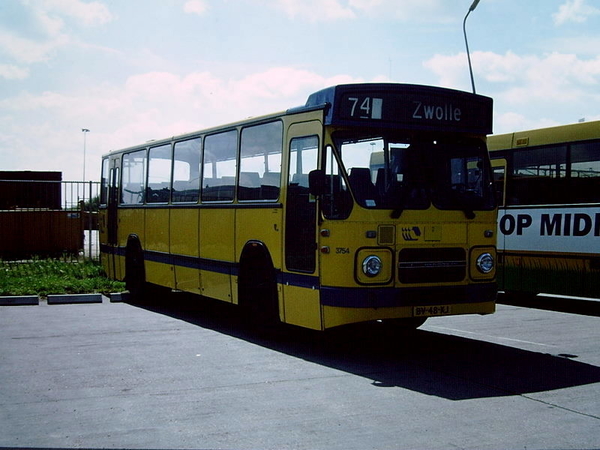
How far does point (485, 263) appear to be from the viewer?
987cm

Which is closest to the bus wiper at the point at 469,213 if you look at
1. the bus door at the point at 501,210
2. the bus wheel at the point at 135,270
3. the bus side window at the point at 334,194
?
the bus side window at the point at 334,194

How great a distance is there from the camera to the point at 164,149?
48.3ft

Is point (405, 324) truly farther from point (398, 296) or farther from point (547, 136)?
point (547, 136)

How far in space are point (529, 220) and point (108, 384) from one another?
9519mm

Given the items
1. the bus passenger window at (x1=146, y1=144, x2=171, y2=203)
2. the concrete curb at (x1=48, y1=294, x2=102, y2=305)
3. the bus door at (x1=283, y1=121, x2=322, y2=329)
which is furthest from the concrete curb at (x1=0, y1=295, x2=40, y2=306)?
the bus door at (x1=283, y1=121, x2=322, y2=329)

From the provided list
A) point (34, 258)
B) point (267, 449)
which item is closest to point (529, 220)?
point (267, 449)

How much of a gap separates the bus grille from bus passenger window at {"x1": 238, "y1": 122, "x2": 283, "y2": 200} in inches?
81.5

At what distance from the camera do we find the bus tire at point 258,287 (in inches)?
417

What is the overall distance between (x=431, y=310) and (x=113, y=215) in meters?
9.49

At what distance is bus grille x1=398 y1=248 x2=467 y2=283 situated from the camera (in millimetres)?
9289

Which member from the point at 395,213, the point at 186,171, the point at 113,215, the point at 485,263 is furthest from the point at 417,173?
the point at 113,215

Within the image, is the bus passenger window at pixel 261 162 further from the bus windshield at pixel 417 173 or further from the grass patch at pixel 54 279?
the grass patch at pixel 54 279

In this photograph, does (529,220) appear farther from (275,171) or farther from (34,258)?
(34,258)

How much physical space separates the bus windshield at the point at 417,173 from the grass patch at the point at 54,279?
8541 mm
